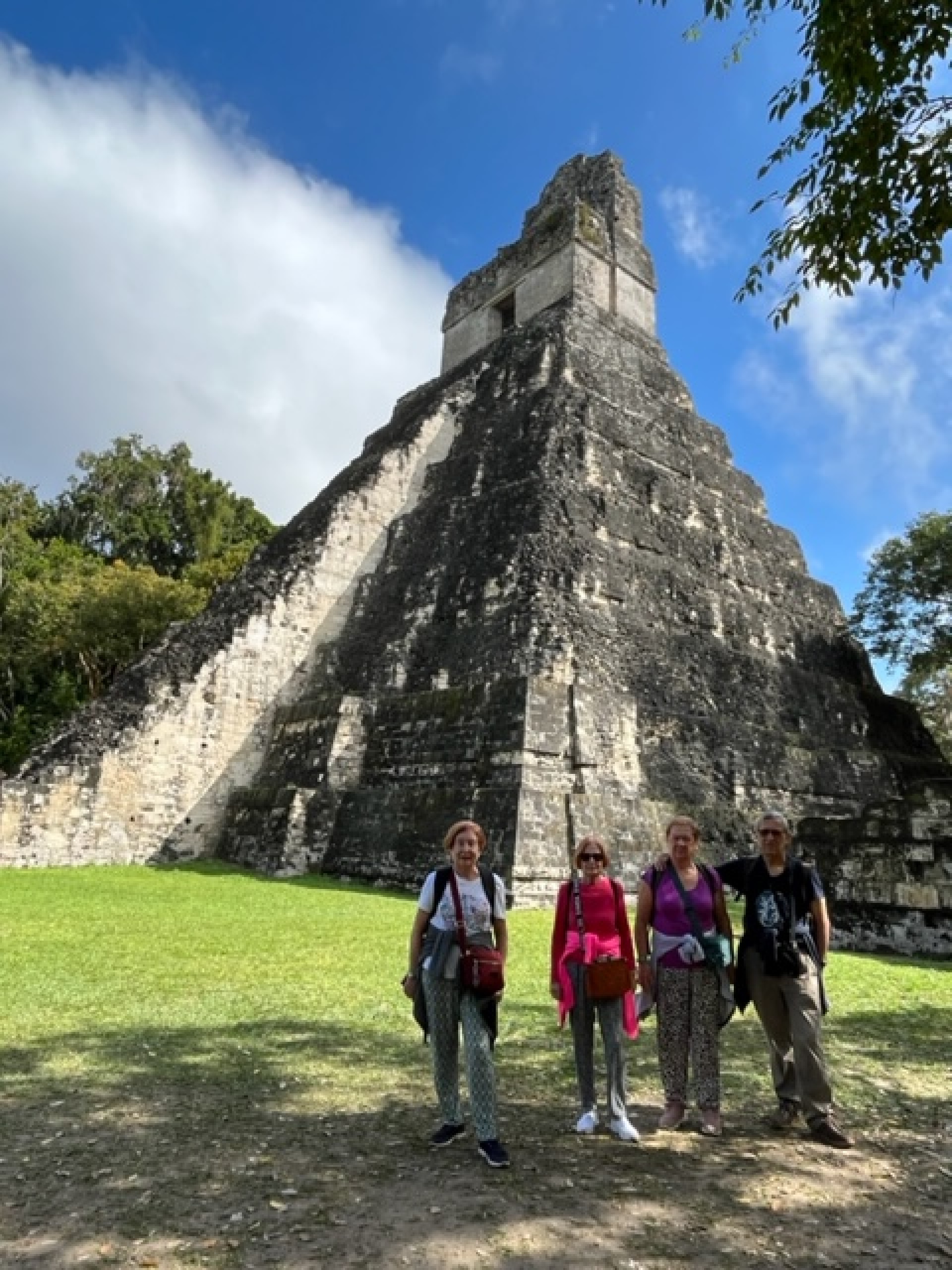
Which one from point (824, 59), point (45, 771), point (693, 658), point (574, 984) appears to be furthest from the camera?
point (693, 658)

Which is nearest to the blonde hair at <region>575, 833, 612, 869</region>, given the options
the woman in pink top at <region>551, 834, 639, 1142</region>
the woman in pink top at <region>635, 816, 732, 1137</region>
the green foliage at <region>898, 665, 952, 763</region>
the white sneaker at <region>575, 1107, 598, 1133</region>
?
the woman in pink top at <region>551, 834, 639, 1142</region>

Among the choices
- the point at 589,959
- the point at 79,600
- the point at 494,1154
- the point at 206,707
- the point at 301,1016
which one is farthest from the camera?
the point at 79,600

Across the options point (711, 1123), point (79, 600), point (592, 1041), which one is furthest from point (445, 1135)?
point (79, 600)

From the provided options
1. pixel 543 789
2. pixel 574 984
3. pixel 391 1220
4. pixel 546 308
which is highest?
pixel 546 308

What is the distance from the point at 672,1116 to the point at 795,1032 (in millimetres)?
643

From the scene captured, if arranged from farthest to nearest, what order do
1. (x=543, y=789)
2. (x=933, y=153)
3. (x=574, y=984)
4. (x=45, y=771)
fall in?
(x=45, y=771) → (x=543, y=789) → (x=933, y=153) → (x=574, y=984)

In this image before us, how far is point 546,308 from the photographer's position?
811 inches

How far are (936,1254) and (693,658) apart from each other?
12928mm

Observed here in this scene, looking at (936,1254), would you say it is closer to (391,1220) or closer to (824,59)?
(391,1220)

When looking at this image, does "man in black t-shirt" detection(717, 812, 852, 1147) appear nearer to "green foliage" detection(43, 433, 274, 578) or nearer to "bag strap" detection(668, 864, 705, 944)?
"bag strap" detection(668, 864, 705, 944)

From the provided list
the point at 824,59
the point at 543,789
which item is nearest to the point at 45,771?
the point at 543,789

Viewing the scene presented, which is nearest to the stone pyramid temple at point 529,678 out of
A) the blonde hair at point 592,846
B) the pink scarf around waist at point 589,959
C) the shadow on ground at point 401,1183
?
the shadow on ground at point 401,1183

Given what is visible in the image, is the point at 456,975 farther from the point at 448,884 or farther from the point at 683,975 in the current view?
the point at 683,975

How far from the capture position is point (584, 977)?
3711 millimetres
